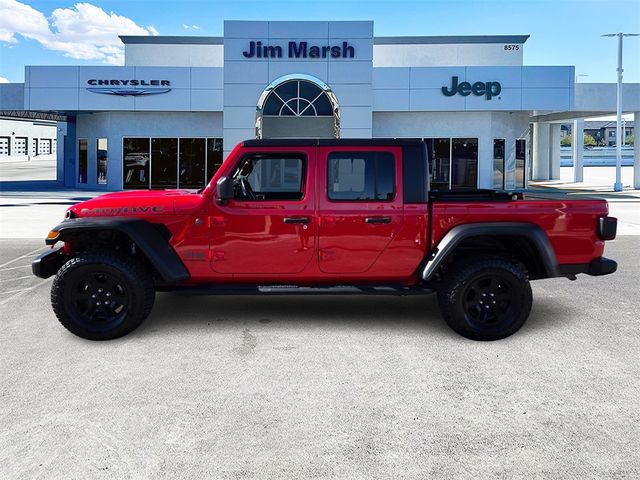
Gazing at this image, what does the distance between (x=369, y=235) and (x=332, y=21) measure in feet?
75.9

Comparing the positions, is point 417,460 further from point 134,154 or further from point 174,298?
point 134,154

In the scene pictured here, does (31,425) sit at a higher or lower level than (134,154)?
lower

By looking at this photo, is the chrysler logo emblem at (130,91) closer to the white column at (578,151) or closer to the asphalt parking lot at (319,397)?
the asphalt parking lot at (319,397)

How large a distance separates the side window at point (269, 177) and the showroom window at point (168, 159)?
2507cm

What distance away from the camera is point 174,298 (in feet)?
26.4

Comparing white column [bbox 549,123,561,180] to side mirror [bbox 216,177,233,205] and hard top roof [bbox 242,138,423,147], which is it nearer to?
hard top roof [bbox 242,138,423,147]

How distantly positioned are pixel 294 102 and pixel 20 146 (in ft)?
226

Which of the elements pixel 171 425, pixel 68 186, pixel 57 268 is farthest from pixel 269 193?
pixel 68 186

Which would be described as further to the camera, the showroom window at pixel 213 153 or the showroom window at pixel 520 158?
the showroom window at pixel 520 158

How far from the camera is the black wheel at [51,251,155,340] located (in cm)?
602

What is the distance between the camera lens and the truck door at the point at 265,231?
618cm

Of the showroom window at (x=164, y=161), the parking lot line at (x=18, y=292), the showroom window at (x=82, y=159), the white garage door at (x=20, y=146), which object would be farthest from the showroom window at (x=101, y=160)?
the white garage door at (x=20, y=146)

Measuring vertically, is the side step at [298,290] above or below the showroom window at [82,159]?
below

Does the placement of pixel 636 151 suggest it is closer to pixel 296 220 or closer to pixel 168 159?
pixel 168 159
